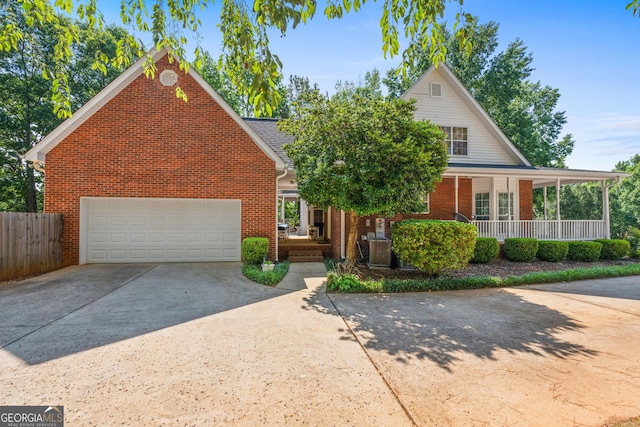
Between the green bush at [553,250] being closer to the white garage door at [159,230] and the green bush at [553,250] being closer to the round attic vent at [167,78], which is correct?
the white garage door at [159,230]

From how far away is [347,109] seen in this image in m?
7.37

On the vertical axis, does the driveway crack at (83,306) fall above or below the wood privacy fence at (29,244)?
below

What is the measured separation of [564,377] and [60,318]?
24.0 feet

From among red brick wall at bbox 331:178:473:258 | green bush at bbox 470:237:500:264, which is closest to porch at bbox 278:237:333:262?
red brick wall at bbox 331:178:473:258

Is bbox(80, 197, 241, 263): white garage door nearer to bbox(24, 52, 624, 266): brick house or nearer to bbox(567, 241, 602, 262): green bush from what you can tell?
bbox(24, 52, 624, 266): brick house

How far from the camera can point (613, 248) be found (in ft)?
37.2

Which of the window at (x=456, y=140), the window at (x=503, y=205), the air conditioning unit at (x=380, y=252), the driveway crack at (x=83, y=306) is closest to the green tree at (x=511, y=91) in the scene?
the window at (x=456, y=140)

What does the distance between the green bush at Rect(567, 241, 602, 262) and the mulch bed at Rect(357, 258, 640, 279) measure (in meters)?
0.25

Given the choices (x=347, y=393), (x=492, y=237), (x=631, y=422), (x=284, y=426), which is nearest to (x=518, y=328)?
(x=631, y=422)

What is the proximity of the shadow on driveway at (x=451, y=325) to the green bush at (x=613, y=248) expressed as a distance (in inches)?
331

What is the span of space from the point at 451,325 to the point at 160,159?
9.21 m

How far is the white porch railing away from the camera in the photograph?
11.4 m

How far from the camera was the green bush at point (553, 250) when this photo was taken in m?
10.7

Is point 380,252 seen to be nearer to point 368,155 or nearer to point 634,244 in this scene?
point 368,155
